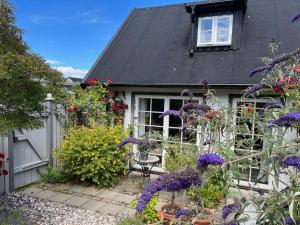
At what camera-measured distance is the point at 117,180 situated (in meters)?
5.69

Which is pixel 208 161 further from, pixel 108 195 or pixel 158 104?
pixel 158 104

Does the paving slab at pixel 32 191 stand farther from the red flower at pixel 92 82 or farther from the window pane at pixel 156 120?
the window pane at pixel 156 120

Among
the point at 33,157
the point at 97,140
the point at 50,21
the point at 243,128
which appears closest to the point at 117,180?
the point at 97,140

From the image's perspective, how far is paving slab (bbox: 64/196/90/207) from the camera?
4.56 metres

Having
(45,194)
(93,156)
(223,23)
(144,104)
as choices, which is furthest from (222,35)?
(45,194)

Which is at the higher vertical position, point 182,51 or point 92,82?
point 182,51

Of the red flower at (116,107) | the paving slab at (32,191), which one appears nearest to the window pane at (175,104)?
the red flower at (116,107)

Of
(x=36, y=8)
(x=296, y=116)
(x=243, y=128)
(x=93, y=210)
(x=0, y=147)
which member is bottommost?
Result: (x=93, y=210)

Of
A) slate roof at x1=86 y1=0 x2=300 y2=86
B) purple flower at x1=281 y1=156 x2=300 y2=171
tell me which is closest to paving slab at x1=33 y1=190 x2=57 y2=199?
slate roof at x1=86 y1=0 x2=300 y2=86

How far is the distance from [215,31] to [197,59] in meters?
0.83

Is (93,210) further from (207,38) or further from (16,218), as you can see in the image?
(207,38)

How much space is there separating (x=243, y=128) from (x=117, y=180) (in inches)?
160

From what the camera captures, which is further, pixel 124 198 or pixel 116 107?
pixel 116 107

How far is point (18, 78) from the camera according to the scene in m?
3.13
